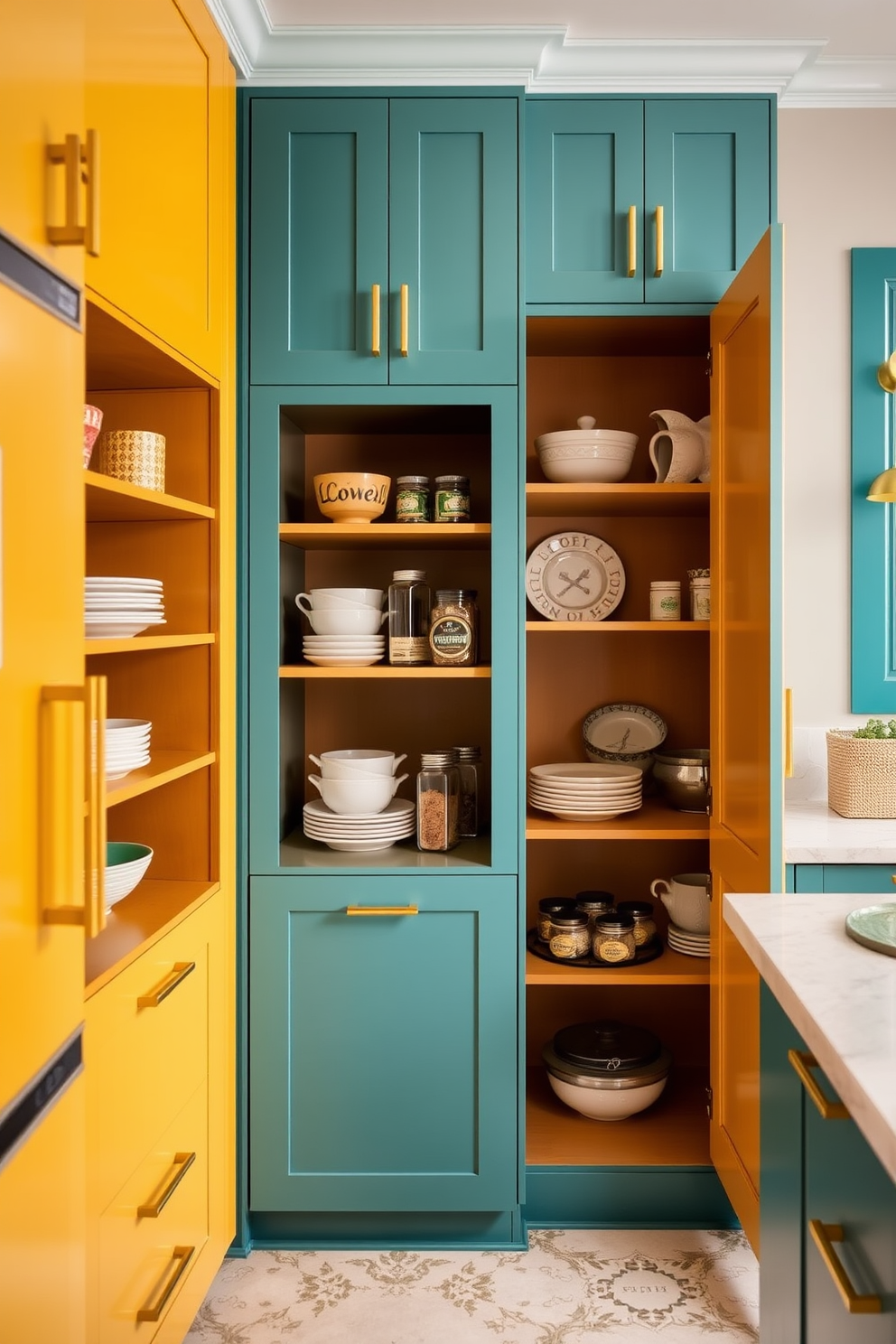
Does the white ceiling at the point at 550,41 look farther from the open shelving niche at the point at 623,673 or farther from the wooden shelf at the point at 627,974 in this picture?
the wooden shelf at the point at 627,974

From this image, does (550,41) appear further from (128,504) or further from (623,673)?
(623,673)

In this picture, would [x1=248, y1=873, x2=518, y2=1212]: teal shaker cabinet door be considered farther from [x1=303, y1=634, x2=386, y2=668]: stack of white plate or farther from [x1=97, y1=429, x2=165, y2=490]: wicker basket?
[x1=97, y1=429, x2=165, y2=490]: wicker basket

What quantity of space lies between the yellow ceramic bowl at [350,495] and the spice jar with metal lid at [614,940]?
1.12 metres

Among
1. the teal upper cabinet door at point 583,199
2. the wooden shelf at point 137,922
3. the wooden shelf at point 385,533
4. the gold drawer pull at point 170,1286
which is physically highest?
the teal upper cabinet door at point 583,199

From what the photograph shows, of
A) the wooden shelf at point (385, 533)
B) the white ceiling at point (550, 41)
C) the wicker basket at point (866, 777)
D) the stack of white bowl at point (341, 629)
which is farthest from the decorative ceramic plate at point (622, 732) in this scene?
the white ceiling at point (550, 41)

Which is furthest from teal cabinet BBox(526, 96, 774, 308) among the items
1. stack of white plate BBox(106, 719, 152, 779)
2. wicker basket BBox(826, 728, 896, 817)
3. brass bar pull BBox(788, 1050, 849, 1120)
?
brass bar pull BBox(788, 1050, 849, 1120)

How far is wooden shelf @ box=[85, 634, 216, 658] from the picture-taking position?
1435 millimetres

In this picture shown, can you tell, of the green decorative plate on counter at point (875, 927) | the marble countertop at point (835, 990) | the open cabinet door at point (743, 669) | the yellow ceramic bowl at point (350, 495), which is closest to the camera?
the marble countertop at point (835, 990)

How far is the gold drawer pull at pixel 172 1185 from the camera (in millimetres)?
1628

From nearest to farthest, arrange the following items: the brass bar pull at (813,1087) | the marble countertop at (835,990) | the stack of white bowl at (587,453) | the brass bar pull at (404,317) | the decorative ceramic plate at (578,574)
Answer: the marble countertop at (835,990) → the brass bar pull at (813,1087) → the brass bar pull at (404,317) → the stack of white bowl at (587,453) → the decorative ceramic plate at (578,574)

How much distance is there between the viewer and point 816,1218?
1.13 metres

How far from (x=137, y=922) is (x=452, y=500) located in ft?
3.69

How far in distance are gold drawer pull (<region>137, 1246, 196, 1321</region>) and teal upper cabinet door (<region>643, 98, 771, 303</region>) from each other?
2.14m

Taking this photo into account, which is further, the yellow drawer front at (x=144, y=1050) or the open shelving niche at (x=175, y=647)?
the open shelving niche at (x=175, y=647)
